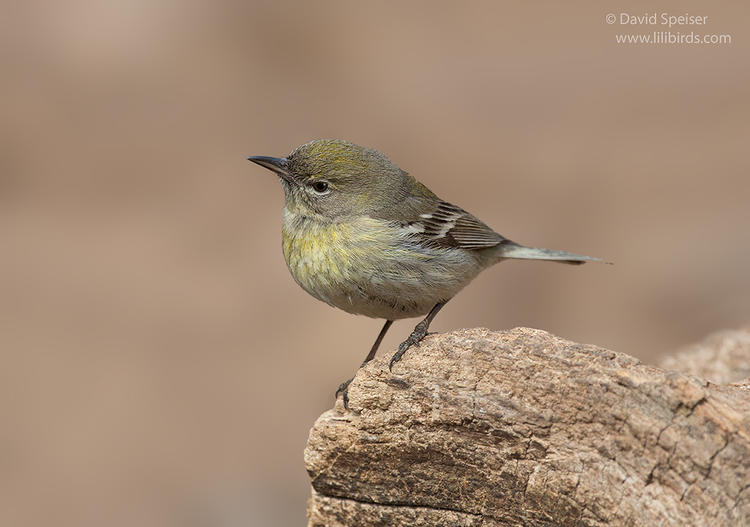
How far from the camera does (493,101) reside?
568 inches

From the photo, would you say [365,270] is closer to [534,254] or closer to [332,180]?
[332,180]

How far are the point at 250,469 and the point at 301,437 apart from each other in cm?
75

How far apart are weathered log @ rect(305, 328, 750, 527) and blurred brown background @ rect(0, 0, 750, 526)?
497 cm

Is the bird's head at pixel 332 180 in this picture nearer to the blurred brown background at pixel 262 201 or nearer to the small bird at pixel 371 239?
the small bird at pixel 371 239

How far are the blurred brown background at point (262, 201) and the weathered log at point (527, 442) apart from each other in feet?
16.3

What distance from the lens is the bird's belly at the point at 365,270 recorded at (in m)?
5.21

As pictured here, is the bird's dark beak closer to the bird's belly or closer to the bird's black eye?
the bird's black eye

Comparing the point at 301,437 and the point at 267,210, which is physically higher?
the point at 267,210

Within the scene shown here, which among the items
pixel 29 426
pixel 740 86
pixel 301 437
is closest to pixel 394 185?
pixel 301 437

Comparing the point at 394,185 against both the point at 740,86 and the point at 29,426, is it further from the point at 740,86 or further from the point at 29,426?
the point at 740,86

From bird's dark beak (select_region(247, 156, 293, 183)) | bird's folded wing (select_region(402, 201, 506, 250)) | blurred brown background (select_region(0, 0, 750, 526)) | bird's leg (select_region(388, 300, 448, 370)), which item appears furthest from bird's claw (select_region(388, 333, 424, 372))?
blurred brown background (select_region(0, 0, 750, 526))

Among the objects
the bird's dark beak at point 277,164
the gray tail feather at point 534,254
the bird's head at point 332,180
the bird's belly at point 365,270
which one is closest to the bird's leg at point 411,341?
the bird's belly at point 365,270

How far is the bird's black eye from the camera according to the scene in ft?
18.8

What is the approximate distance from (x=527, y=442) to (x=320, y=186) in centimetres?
257
